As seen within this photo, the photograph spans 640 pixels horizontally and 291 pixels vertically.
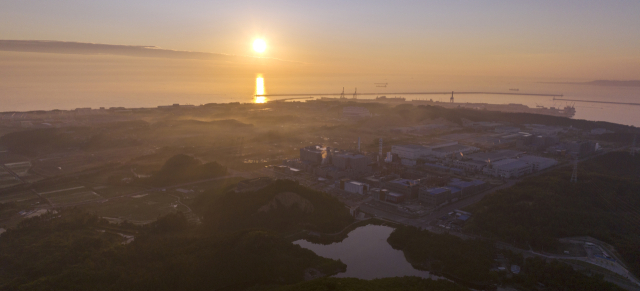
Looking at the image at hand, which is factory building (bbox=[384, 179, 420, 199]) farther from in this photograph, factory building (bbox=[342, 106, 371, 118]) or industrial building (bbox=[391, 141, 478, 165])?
factory building (bbox=[342, 106, 371, 118])

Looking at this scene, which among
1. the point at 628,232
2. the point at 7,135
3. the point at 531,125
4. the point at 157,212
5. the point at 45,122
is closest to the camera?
the point at 628,232

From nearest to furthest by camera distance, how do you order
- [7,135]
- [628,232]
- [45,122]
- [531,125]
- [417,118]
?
[628,232] < [7,135] < [45,122] < [531,125] < [417,118]

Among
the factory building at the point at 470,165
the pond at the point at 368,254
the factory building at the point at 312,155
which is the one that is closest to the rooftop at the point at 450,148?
the factory building at the point at 470,165

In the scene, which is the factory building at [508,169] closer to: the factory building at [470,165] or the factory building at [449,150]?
the factory building at [470,165]

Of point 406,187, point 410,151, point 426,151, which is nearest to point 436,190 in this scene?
point 406,187

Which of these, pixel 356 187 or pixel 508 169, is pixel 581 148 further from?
pixel 356 187

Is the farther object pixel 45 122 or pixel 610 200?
pixel 45 122

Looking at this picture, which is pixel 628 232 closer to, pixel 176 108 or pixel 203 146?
pixel 203 146

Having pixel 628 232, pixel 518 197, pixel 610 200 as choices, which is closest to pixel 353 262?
pixel 518 197
